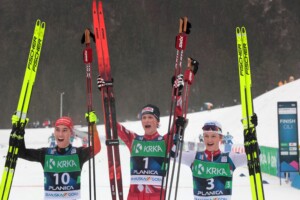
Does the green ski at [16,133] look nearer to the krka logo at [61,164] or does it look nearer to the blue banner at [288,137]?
the krka logo at [61,164]

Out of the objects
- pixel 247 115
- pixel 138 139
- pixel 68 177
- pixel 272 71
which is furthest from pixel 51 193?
pixel 272 71

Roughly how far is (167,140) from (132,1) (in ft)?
530

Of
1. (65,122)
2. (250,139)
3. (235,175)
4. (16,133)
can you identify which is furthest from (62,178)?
(235,175)

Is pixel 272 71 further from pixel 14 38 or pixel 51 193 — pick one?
pixel 51 193

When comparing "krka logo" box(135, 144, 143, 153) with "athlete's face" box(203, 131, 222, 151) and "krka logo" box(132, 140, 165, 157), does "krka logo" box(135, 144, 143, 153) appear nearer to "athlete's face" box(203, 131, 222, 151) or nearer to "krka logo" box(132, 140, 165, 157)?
"krka logo" box(132, 140, 165, 157)

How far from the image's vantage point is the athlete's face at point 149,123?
25.0ft

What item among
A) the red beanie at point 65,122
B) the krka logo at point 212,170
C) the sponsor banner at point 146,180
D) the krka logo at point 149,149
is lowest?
the sponsor banner at point 146,180

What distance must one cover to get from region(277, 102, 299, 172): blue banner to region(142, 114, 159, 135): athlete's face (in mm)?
8919

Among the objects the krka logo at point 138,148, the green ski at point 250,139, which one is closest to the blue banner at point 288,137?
the krka logo at point 138,148

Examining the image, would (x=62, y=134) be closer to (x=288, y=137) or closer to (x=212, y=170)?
(x=212, y=170)

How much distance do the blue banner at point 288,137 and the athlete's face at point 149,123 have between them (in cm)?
892

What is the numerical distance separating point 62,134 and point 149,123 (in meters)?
1.35

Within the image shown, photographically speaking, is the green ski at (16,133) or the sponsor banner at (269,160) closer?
the green ski at (16,133)

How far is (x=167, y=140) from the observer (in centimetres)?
749
